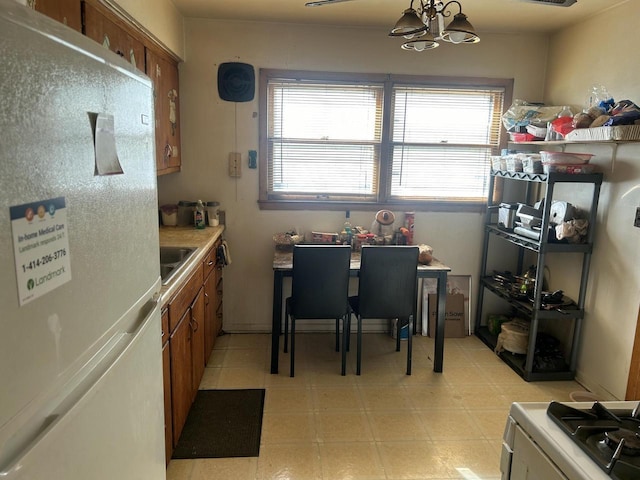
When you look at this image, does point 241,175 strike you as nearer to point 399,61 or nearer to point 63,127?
point 399,61

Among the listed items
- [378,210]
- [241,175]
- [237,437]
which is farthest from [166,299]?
[378,210]

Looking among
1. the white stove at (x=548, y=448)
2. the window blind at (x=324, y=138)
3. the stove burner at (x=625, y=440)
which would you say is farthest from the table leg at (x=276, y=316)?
the stove burner at (x=625, y=440)

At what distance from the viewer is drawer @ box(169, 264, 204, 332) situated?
6.88 feet

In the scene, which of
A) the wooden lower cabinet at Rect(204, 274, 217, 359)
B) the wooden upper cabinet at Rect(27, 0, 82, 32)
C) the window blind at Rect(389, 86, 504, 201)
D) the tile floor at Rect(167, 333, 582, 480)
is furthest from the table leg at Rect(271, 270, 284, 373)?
the wooden upper cabinet at Rect(27, 0, 82, 32)

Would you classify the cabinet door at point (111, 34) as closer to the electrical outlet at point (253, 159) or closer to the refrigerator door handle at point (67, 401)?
the electrical outlet at point (253, 159)

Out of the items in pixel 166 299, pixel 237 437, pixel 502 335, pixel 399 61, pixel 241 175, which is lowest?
pixel 237 437

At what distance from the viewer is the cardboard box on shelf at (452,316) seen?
390cm

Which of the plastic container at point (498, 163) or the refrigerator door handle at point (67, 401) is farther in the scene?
the plastic container at point (498, 163)

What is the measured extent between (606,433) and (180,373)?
6.17 ft

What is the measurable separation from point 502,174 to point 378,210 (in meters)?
1.00

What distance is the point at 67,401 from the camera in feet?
2.60

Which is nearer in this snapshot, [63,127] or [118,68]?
[63,127]

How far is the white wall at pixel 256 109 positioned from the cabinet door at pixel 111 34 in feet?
3.21

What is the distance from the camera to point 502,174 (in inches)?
139
